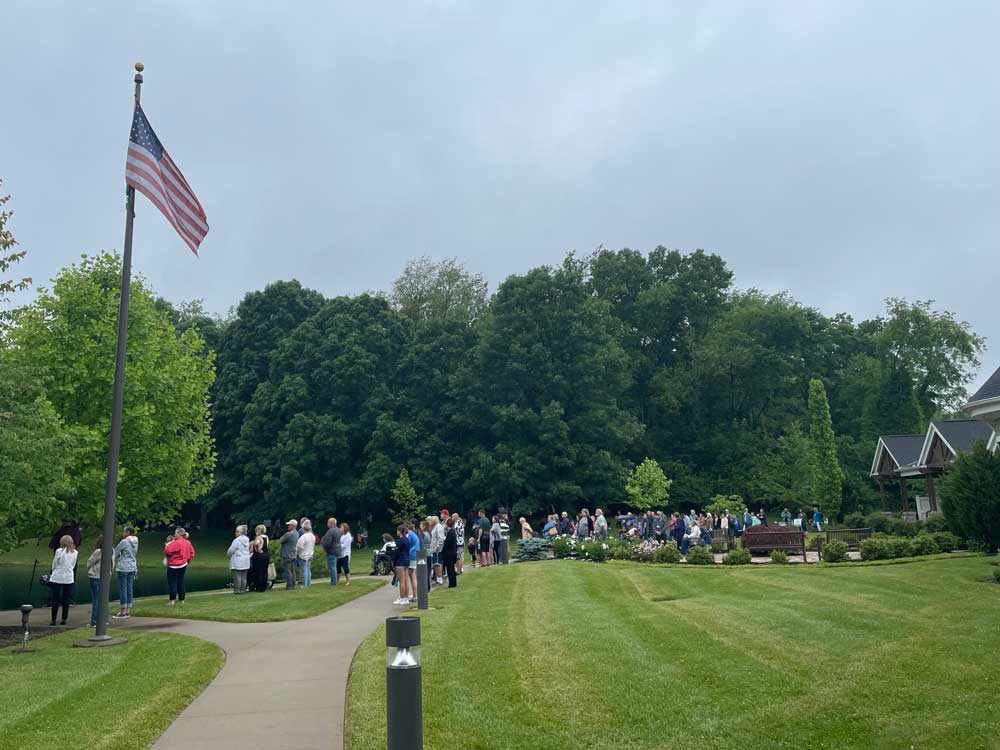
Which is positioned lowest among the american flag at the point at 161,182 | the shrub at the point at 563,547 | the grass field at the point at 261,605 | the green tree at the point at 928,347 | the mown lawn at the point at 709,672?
the mown lawn at the point at 709,672

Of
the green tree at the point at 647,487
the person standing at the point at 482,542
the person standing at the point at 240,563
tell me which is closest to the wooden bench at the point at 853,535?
the person standing at the point at 482,542

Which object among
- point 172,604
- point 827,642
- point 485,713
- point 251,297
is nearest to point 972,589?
point 827,642

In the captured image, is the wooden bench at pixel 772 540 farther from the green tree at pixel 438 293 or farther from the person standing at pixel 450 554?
the green tree at pixel 438 293

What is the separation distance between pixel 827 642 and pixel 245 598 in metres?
14.5

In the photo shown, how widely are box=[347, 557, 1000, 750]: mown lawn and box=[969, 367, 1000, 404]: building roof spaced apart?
499 inches

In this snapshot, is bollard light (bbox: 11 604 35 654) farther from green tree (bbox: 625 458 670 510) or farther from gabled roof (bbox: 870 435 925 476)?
gabled roof (bbox: 870 435 925 476)

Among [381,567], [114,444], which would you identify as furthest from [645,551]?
[114,444]

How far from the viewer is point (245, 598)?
21.2m

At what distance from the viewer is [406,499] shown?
52156 mm

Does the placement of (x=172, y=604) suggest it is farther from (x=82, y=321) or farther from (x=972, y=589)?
(x=972, y=589)

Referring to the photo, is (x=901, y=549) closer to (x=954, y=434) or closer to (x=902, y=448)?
(x=954, y=434)

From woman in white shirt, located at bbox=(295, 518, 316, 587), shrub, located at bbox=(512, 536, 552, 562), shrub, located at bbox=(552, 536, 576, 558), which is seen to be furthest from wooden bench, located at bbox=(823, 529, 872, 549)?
woman in white shirt, located at bbox=(295, 518, 316, 587)

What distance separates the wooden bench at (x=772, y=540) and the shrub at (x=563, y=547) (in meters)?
6.05

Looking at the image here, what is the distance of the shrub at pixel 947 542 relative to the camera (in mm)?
26803
